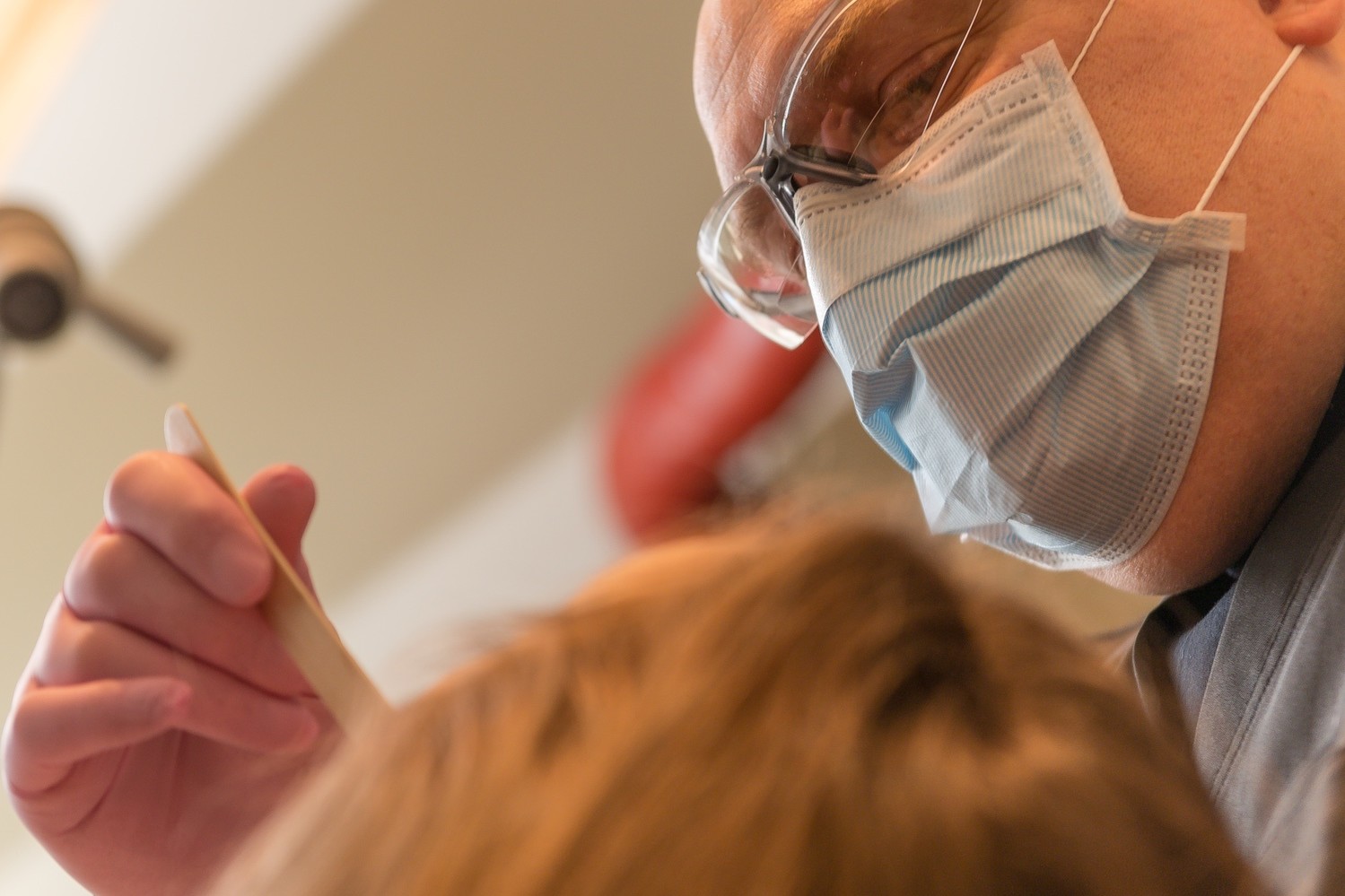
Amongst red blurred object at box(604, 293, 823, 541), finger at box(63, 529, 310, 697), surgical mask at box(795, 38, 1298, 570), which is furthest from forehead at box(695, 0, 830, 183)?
red blurred object at box(604, 293, 823, 541)

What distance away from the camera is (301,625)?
82 cm

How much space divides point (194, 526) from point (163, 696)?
0.34 feet

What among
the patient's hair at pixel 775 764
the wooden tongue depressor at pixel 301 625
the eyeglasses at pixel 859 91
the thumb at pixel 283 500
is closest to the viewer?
the patient's hair at pixel 775 764

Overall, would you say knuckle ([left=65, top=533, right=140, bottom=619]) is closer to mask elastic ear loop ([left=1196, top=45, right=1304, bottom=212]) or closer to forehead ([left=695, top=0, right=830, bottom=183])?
forehead ([left=695, top=0, right=830, bottom=183])

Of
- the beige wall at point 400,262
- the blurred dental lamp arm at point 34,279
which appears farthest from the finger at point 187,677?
the beige wall at point 400,262

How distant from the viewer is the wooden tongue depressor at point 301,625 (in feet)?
2.56

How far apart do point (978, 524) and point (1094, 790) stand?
48 centimetres

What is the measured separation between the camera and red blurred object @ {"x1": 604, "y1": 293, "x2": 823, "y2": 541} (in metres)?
2.39

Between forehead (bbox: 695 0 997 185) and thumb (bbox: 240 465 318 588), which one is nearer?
thumb (bbox: 240 465 318 588)

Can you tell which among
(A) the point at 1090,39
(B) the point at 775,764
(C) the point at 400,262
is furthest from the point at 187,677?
(C) the point at 400,262

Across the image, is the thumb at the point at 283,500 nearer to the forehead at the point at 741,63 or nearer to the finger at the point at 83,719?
the finger at the point at 83,719

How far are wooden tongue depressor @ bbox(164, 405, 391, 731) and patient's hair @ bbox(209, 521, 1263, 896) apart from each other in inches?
6.0

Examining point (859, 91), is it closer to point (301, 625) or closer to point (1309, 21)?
point (1309, 21)

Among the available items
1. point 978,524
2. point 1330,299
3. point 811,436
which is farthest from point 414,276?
point 1330,299
